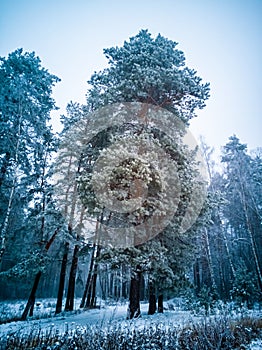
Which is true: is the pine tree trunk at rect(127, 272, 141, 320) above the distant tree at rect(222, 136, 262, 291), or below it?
below

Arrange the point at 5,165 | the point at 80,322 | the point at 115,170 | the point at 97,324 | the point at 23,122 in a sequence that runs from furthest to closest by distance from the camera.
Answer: the point at 5,165 → the point at 23,122 → the point at 80,322 → the point at 115,170 → the point at 97,324

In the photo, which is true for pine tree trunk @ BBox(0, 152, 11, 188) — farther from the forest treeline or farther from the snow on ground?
the snow on ground

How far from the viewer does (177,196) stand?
8.02 metres

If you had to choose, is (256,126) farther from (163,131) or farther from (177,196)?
(177,196)

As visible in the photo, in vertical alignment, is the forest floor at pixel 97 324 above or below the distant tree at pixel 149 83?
below

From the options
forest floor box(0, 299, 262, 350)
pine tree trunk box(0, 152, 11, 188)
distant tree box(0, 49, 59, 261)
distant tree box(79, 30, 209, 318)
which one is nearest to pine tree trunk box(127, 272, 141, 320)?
distant tree box(79, 30, 209, 318)

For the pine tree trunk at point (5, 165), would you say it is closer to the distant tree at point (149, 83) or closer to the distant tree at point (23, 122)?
the distant tree at point (23, 122)

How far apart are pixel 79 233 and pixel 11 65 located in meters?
10.2

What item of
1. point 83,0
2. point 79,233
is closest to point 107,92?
point 79,233

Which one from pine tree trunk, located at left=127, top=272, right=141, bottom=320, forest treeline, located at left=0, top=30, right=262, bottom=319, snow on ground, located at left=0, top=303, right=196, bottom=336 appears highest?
forest treeline, located at left=0, top=30, right=262, bottom=319

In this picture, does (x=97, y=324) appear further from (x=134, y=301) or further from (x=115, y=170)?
(x=115, y=170)

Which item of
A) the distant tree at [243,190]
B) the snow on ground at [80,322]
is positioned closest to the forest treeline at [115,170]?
the snow on ground at [80,322]

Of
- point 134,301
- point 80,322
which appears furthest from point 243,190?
→ point 80,322

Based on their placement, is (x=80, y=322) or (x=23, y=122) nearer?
(x=80, y=322)
